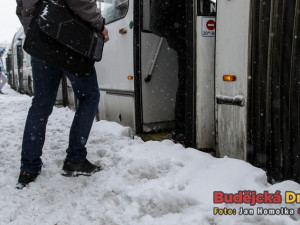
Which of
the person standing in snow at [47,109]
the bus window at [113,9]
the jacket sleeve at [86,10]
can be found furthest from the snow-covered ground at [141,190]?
the bus window at [113,9]

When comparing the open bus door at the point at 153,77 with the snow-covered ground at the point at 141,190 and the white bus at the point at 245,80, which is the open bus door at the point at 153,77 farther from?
the snow-covered ground at the point at 141,190

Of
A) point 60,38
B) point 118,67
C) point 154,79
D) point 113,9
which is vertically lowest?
point 154,79

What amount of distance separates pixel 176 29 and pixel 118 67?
109 centimetres

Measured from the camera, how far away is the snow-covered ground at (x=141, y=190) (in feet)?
5.74

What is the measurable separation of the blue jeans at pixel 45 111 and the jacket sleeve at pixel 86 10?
0.45 m

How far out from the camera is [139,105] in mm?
3566

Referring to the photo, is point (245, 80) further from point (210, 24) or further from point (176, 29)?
point (176, 29)

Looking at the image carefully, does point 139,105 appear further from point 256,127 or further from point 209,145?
point 256,127

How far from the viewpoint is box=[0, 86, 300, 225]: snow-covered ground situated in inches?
68.9

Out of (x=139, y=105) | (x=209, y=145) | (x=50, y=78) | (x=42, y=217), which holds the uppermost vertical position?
(x=50, y=78)

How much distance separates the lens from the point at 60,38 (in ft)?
6.67

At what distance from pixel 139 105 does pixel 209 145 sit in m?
1.14

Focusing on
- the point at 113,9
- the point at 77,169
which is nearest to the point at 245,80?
the point at 77,169

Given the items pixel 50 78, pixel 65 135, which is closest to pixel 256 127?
pixel 50 78
